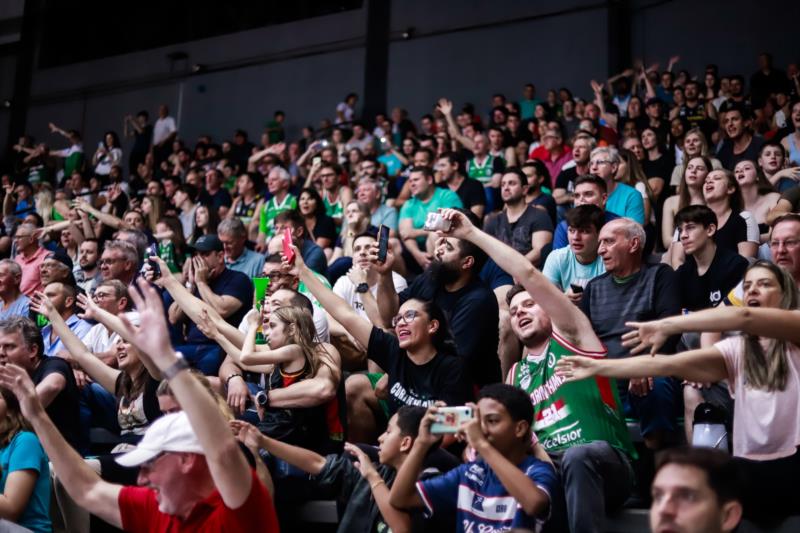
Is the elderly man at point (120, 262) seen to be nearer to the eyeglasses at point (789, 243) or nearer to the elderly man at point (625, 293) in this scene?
the elderly man at point (625, 293)

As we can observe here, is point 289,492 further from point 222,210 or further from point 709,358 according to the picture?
point 222,210

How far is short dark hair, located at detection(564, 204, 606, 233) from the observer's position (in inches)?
210

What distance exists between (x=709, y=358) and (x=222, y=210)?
746 cm

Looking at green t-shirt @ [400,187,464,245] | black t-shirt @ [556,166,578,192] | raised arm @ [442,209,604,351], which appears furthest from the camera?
black t-shirt @ [556,166,578,192]

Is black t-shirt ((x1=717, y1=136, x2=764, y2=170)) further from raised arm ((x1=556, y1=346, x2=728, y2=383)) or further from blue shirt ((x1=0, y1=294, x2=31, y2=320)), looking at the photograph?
blue shirt ((x1=0, y1=294, x2=31, y2=320))

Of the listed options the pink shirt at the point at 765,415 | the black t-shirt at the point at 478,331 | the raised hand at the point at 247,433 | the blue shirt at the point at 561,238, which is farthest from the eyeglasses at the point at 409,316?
the blue shirt at the point at 561,238

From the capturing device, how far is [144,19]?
17.4 meters

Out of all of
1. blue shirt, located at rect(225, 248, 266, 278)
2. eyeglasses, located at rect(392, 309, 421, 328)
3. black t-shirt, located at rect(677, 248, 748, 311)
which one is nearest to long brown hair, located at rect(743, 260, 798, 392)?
eyeglasses, located at rect(392, 309, 421, 328)

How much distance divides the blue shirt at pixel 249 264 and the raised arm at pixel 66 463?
4.02 metres

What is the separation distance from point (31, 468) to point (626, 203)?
4.52 metres

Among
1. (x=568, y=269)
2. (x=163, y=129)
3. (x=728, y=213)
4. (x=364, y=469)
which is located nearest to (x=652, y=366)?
(x=364, y=469)

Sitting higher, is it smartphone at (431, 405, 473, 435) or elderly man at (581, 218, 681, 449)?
elderly man at (581, 218, 681, 449)

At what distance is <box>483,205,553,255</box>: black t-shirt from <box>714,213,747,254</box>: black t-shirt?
49.9 inches

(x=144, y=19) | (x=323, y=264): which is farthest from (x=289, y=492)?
(x=144, y=19)
